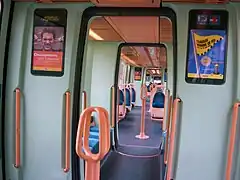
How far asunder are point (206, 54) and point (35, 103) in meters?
1.92

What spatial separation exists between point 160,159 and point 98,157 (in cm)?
401

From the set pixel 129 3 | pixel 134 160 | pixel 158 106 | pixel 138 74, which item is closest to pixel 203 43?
pixel 129 3

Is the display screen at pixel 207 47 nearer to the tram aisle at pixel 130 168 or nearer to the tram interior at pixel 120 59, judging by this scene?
the tram interior at pixel 120 59

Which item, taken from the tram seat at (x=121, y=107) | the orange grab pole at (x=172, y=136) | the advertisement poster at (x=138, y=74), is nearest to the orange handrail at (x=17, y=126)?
the orange grab pole at (x=172, y=136)

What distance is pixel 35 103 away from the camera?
3082 millimetres

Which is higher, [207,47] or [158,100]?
[207,47]

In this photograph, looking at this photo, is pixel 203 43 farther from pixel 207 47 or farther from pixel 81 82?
pixel 81 82

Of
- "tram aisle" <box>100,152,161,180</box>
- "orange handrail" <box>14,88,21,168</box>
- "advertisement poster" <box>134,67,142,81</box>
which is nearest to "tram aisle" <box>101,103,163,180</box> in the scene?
"tram aisle" <box>100,152,161,180</box>

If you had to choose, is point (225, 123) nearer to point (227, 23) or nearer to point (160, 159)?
point (227, 23)

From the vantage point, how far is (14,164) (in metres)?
3.10

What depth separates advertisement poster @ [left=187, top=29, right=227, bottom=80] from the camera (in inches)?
107

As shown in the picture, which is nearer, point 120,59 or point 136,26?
point 136,26

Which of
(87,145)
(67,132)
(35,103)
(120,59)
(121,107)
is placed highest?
(120,59)

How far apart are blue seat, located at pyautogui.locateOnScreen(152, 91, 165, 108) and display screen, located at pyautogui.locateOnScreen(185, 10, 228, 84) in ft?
25.0
